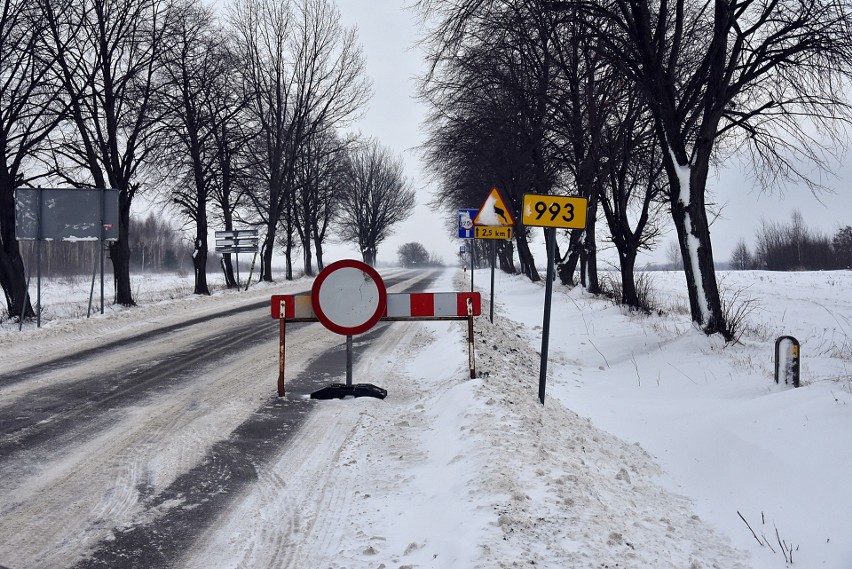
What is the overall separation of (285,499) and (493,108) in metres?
17.3

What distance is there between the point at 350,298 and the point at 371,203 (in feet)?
179

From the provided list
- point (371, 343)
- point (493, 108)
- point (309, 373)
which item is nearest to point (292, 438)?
point (309, 373)

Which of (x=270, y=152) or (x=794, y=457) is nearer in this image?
(x=794, y=457)

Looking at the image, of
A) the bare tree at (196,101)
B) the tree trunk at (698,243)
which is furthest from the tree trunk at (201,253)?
the tree trunk at (698,243)

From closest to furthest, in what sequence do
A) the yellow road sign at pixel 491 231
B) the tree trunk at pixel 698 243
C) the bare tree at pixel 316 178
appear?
the tree trunk at pixel 698 243 → the yellow road sign at pixel 491 231 → the bare tree at pixel 316 178

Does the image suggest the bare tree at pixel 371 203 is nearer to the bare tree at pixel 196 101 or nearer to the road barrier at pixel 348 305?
the bare tree at pixel 196 101

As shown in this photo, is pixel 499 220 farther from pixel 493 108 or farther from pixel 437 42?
pixel 493 108

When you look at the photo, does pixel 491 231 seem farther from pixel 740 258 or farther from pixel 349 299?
pixel 740 258

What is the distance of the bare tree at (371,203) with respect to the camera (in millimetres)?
57031

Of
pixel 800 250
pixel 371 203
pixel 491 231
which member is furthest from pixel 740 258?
pixel 491 231

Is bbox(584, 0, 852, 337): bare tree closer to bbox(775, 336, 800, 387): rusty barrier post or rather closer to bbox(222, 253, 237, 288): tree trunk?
bbox(775, 336, 800, 387): rusty barrier post

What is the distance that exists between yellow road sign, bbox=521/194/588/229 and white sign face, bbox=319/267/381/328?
1730mm

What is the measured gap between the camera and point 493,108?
19453mm

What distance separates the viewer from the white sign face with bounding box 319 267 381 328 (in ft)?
20.8
